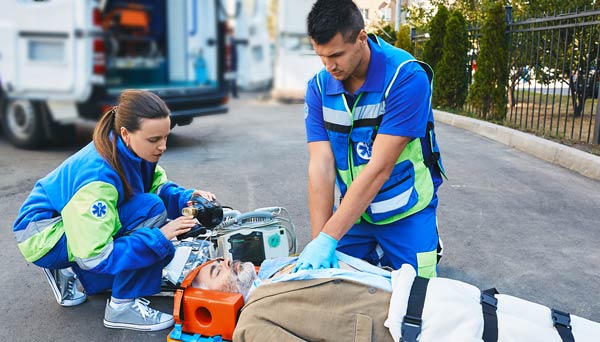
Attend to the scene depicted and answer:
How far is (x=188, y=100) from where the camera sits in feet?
17.4

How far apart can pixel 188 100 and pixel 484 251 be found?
310 centimetres

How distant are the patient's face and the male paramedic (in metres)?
0.31

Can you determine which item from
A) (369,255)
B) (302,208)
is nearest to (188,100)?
Answer: (302,208)

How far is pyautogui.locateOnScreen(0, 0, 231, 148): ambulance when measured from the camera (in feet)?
17.2

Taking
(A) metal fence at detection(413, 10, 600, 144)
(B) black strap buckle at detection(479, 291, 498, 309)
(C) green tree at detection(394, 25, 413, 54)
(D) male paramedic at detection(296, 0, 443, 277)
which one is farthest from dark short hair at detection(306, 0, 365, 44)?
(C) green tree at detection(394, 25, 413, 54)

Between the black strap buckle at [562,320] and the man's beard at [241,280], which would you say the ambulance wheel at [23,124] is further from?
the black strap buckle at [562,320]

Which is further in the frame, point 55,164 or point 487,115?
A: point 487,115

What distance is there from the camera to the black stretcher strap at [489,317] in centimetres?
185

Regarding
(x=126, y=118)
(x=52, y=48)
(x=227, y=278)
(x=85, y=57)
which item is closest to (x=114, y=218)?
(x=126, y=118)

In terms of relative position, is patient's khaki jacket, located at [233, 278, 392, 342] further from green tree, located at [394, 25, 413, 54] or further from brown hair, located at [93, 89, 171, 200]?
green tree, located at [394, 25, 413, 54]

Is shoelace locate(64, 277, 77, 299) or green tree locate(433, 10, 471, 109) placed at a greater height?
green tree locate(433, 10, 471, 109)

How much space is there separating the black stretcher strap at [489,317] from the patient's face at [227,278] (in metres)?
1.02

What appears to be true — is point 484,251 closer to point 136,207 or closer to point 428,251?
point 428,251

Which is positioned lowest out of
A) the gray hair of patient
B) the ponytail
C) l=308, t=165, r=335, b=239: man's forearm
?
the gray hair of patient
